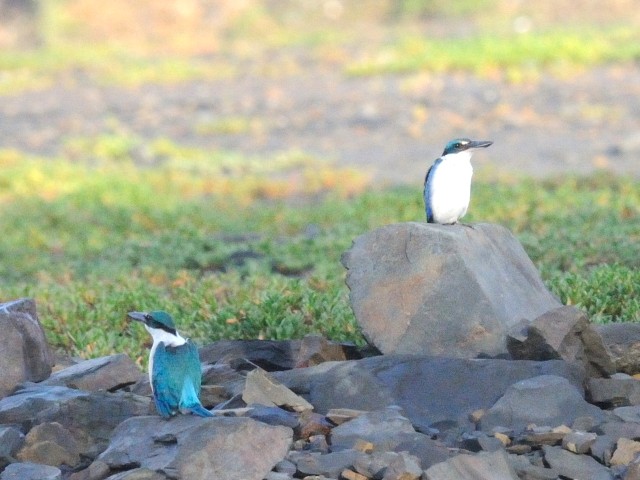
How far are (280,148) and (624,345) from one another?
10.9 m

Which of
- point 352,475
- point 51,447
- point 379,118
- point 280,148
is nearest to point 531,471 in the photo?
point 352,475

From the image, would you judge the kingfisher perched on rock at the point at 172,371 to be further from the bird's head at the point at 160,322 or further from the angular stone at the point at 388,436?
the angular stone at the point at 388,436

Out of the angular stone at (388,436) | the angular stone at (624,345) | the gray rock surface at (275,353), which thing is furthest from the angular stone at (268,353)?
the angular stone at (624,345)

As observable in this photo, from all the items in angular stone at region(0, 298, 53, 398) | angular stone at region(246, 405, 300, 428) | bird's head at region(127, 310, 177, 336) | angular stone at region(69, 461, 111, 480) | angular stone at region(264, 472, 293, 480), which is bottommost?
angular stone at region(264, 472, 293, 480)

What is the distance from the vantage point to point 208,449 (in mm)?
4602

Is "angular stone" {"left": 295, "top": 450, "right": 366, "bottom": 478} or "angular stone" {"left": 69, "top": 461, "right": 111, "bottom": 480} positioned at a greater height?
"angular stone" {"left": 69, "top": 461, "right": 111, "bottom": 480}

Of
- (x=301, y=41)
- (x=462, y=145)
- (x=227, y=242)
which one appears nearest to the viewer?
(x=462, y=145)

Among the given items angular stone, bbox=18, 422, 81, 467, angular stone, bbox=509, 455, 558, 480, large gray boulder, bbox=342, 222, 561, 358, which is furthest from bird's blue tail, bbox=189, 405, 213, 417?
angular stone, bbox=509, 455, 558, 480

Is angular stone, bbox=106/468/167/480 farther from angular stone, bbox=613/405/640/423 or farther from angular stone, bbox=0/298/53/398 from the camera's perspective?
angular stone, bbox=613/405/640/423

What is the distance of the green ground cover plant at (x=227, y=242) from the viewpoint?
702 centimetres

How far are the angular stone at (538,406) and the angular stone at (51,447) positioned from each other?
64.1 inches

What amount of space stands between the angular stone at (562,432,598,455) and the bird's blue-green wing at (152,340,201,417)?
4.64 feet

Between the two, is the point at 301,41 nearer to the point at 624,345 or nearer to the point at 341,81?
the point at 341,81

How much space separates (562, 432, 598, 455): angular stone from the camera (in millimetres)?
4793
